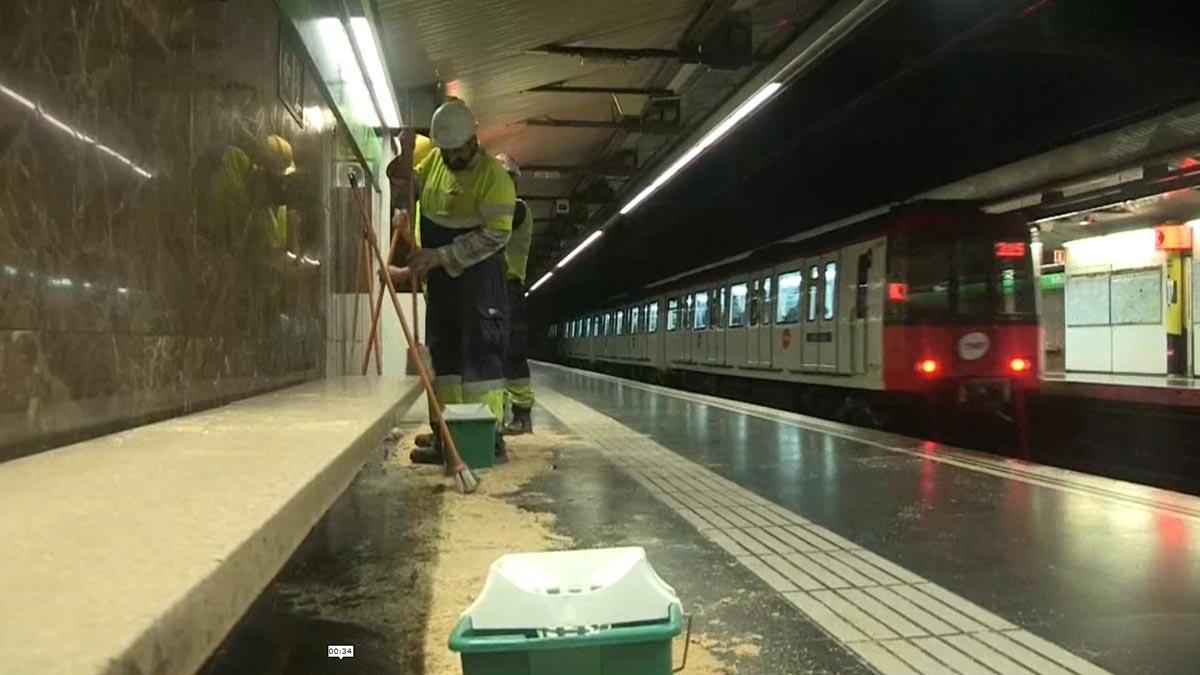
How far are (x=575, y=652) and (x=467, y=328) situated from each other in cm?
388

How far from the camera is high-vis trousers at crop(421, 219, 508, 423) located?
5.48 meters

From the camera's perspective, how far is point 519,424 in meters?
8.46

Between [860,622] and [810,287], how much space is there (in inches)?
411

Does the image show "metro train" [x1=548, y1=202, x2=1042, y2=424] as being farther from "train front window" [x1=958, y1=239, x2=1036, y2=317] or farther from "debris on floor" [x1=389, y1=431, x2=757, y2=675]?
"debris on floor" [x1=389, y1=431, x2=757, y2=675]

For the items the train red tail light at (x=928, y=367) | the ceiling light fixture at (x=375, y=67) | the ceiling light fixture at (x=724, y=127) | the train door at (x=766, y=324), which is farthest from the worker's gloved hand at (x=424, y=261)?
the train door at (x=766, y=324)

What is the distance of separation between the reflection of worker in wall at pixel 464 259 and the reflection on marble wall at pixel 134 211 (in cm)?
103

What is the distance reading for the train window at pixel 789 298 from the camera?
13711 mm

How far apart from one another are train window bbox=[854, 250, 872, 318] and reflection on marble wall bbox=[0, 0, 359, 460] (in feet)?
26.5

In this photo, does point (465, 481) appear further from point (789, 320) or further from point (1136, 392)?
point (1136, 392)

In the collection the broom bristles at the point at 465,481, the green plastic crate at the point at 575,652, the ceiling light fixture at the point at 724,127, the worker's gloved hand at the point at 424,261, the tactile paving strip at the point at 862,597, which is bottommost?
the tactile paving strip at the point at 862,597

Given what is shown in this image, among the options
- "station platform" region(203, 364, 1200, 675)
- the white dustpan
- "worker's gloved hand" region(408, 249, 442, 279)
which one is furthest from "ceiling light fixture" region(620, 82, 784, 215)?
the white dustpan

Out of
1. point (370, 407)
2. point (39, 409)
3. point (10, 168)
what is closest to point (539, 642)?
point (39, 409)

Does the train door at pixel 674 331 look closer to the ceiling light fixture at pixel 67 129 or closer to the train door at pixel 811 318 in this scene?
the train door at pixel 811 318

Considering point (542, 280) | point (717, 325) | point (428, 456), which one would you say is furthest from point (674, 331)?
point (542, 280)
